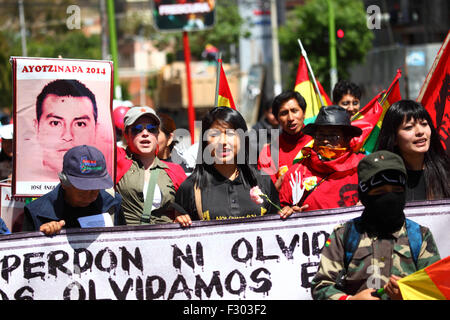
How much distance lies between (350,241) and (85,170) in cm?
168

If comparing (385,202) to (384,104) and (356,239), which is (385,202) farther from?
(384,104)

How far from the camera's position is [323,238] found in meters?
4.45

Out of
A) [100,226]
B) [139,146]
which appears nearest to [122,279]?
[100,226]

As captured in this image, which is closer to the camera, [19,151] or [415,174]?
[415,174]

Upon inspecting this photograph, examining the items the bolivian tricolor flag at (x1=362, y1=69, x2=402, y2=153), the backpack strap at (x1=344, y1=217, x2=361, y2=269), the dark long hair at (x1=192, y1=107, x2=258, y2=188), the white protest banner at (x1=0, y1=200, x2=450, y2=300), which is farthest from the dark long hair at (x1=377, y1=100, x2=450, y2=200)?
the bolivian tricolor flag at (x1=362, y1=69, x2=402, y2=153)

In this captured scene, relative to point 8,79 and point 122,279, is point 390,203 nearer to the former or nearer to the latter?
point 122,279

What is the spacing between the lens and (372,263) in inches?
134

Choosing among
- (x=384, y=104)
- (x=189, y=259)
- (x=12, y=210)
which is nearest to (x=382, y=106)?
(x=384, y=104)

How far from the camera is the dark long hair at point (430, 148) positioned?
179 inches

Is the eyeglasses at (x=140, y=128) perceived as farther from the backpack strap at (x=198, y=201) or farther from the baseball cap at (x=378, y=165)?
the baseball cap at (x=378, y=165)

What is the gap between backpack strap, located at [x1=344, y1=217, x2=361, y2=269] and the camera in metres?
3.41

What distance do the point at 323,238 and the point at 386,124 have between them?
846 millimetres

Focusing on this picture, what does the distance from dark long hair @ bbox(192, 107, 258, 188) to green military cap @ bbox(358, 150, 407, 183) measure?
1.38m
